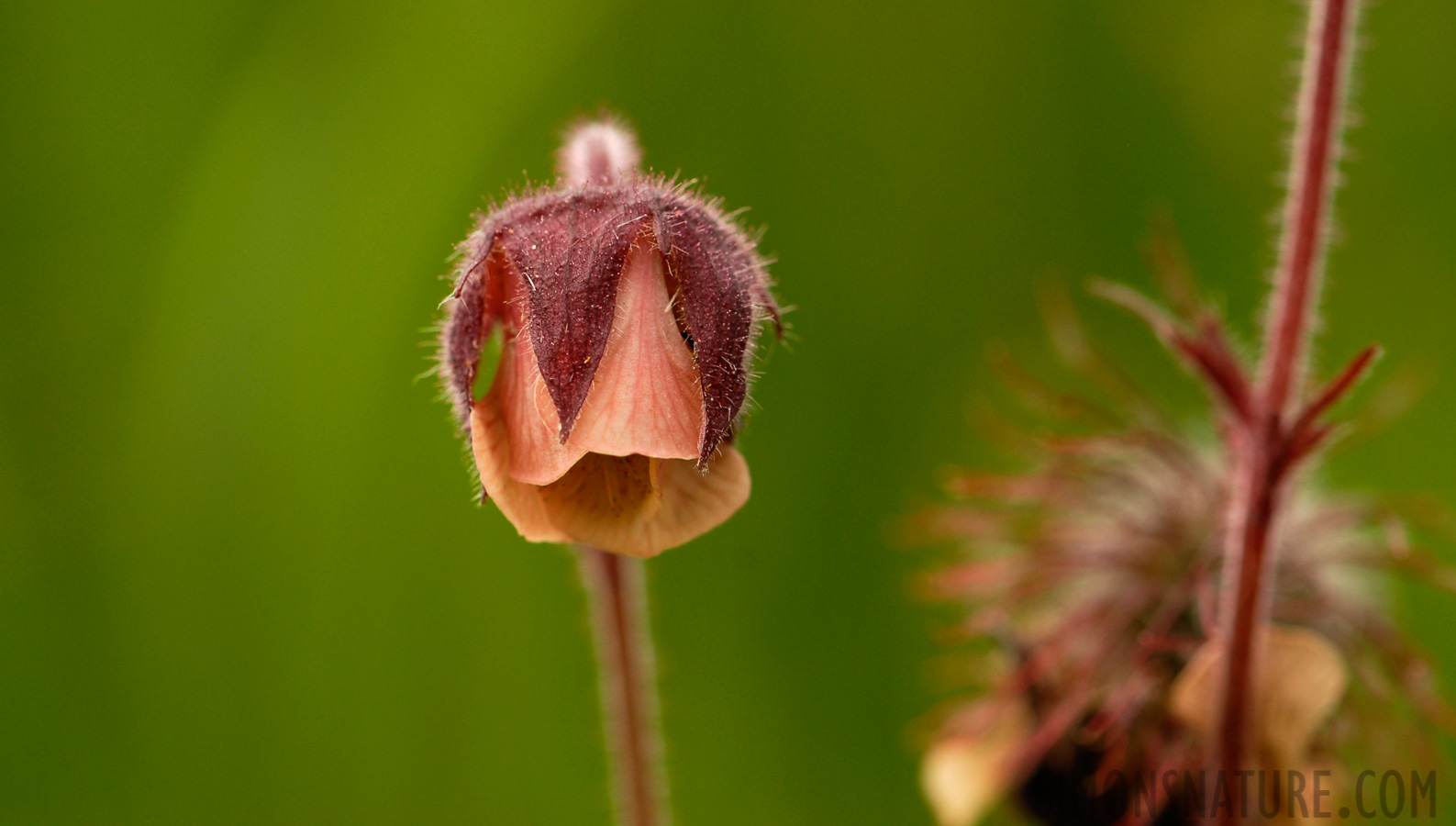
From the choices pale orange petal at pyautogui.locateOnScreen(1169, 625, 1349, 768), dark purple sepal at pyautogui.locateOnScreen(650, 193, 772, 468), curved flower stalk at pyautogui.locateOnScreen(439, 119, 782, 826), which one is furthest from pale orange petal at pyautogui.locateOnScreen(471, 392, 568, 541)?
pale orange petal at pyautogui.locateOnScreen(1169, 625, 1349, 768)

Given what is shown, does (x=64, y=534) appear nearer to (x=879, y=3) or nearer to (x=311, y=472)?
(x=311, y=472)

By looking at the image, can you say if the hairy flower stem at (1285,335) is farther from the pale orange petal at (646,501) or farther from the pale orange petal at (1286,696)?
the pale orange petal at (646,501)

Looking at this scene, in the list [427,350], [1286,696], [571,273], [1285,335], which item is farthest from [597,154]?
[427,350]

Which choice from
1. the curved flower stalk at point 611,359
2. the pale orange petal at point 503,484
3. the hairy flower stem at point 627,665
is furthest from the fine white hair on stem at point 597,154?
the hairy flower stem at point 627,665

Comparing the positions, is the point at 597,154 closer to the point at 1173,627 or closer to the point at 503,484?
the point at 503,484

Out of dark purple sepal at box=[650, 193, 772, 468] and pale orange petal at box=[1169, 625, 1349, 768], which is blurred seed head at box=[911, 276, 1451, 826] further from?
dark purple sepal at box=[650, 193, 772, 468]

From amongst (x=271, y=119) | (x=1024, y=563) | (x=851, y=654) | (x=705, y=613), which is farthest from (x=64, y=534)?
(x=1024, y=563)
